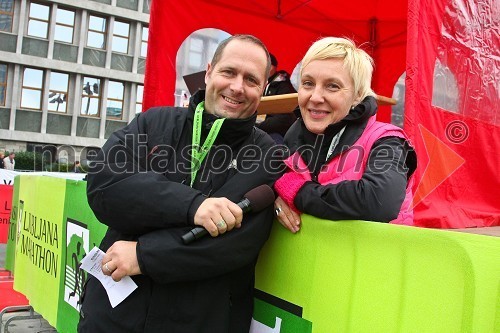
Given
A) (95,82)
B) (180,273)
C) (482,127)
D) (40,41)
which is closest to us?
(180,273)

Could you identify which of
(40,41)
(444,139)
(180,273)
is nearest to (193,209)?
(180,273)

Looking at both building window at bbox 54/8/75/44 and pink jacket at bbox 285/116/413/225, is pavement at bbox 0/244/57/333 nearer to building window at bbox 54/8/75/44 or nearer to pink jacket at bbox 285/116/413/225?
pink jacket at bbox 285/116/413/225

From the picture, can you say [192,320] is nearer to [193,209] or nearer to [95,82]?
[193,209]

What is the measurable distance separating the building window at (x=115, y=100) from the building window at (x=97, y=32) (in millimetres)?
2120

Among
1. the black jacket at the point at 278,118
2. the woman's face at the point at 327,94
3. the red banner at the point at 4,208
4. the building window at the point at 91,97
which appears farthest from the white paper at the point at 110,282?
the building window at the point at 91,97

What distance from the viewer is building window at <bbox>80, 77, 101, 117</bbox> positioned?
26938 mm

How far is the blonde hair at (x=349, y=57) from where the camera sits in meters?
1.85

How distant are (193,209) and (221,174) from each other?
0.23 meters

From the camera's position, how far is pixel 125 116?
28.1 metres

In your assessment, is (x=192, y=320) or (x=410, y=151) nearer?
(x=192, y=320)

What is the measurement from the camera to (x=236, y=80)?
6.19 ft

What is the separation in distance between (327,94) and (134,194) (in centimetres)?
78

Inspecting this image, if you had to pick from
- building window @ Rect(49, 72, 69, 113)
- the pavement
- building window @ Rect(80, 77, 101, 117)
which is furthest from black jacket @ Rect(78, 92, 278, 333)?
building window @ Rect(80, 77, 101, 117)

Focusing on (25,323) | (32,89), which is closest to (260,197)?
(25,323)
